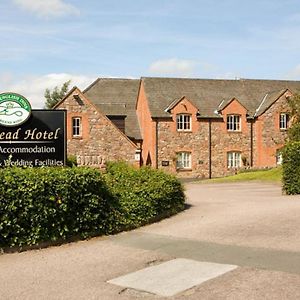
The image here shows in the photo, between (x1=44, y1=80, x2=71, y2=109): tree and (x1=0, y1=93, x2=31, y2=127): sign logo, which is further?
(x1=44, y1=80, x2=71, y2=109): tree

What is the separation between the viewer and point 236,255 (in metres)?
8.73

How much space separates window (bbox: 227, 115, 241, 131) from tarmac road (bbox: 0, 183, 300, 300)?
33.6 meters

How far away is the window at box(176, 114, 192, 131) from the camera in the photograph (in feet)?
148

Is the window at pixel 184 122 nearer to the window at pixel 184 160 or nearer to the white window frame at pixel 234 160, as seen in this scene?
the window at pixel 184 160

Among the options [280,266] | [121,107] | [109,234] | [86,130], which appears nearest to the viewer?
[280,266]

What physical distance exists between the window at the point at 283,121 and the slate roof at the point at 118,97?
13.0 metres

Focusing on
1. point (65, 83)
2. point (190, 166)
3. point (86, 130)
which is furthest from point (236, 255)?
point (65, 83)

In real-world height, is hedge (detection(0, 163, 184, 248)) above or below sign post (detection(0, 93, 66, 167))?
below

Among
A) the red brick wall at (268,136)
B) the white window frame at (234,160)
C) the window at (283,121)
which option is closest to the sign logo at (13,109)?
the white window frame at (234,160)

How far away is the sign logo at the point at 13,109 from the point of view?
12.6 m

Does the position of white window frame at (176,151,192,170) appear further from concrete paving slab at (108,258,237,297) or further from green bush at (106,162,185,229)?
concrete paving slab at (108,258,237,297)

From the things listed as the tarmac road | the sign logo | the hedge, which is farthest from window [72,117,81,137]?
the tarmac road

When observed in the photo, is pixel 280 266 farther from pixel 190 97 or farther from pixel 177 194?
pixel 190 97

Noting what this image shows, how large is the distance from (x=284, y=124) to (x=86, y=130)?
18.9 metres
